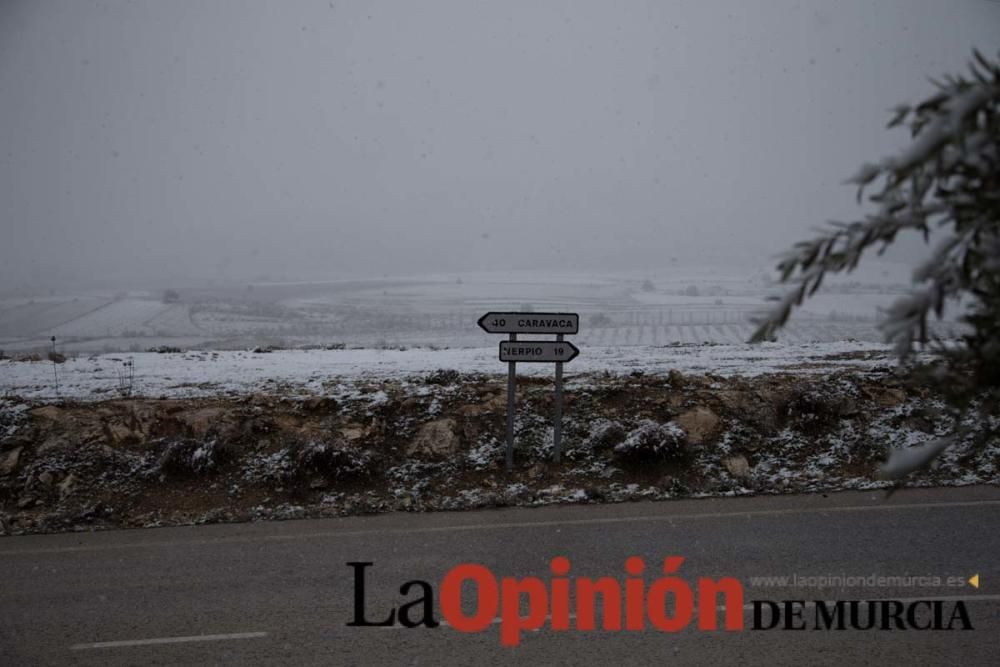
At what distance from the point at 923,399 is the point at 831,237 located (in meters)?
10.7

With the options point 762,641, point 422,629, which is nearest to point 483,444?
point 422,629

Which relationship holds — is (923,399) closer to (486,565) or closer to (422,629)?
(486,565)

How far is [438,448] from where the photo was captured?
10438 millimetres

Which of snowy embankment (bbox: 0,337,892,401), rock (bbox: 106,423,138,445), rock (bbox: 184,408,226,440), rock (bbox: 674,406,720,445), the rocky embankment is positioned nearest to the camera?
the rocky embankment

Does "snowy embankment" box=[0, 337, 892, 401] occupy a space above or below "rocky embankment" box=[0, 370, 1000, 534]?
above

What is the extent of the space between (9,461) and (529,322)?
26.3 ft

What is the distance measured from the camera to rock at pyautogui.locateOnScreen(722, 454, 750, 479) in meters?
9.53

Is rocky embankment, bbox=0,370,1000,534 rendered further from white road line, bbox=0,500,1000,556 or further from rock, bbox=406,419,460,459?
white road line, bbox=0,500,1000,556

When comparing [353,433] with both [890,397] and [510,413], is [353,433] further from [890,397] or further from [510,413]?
[890,397]

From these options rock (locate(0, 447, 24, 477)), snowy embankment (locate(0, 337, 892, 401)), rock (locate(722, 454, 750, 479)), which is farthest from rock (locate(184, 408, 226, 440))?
rock (locate(722, 454, 750, 479))

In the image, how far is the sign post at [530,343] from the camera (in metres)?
9.47

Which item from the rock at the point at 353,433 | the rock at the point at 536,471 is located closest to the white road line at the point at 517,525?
the rock at the point at 536,471

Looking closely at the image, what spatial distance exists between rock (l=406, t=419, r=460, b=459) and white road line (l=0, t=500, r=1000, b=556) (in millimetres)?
2406

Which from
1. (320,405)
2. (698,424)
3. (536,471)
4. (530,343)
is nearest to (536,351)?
(530,343)
